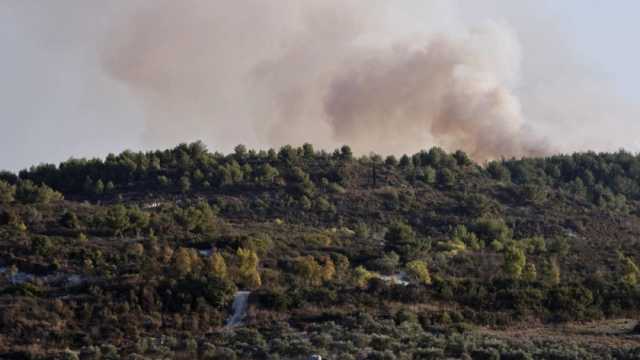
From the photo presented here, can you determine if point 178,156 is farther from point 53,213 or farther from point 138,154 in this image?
point 53,213

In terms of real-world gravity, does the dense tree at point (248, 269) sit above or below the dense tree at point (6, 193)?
below

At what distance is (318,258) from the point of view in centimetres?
6888

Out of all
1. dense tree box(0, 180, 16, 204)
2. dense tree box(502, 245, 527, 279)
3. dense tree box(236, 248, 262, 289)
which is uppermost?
dense tree box(0, 180, 16, 204)

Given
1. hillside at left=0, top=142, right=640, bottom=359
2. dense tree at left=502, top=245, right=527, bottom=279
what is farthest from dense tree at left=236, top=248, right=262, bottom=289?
dense tree at left=502, top=245, right=527, bottom=279

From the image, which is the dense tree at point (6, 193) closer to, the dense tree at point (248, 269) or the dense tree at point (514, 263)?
the dense tree at point (248, 269)

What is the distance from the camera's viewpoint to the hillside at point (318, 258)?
5094cm

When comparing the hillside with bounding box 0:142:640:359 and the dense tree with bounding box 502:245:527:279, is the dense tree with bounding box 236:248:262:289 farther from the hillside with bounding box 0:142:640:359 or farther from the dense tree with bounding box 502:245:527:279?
the dense tree with bounding box 502:245:527:279

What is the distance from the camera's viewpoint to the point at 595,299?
61.4 metres

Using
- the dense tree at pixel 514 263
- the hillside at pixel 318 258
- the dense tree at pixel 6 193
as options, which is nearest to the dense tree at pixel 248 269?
the hillside at pixel 318 258

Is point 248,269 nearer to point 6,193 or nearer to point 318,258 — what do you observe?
point 318,258

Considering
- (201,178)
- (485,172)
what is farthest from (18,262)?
(485,172)

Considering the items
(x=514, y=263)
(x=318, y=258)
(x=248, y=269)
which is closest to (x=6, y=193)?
(x=318, y=258)

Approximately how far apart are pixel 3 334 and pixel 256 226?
32381 mm

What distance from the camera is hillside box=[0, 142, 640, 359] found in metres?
50.9
